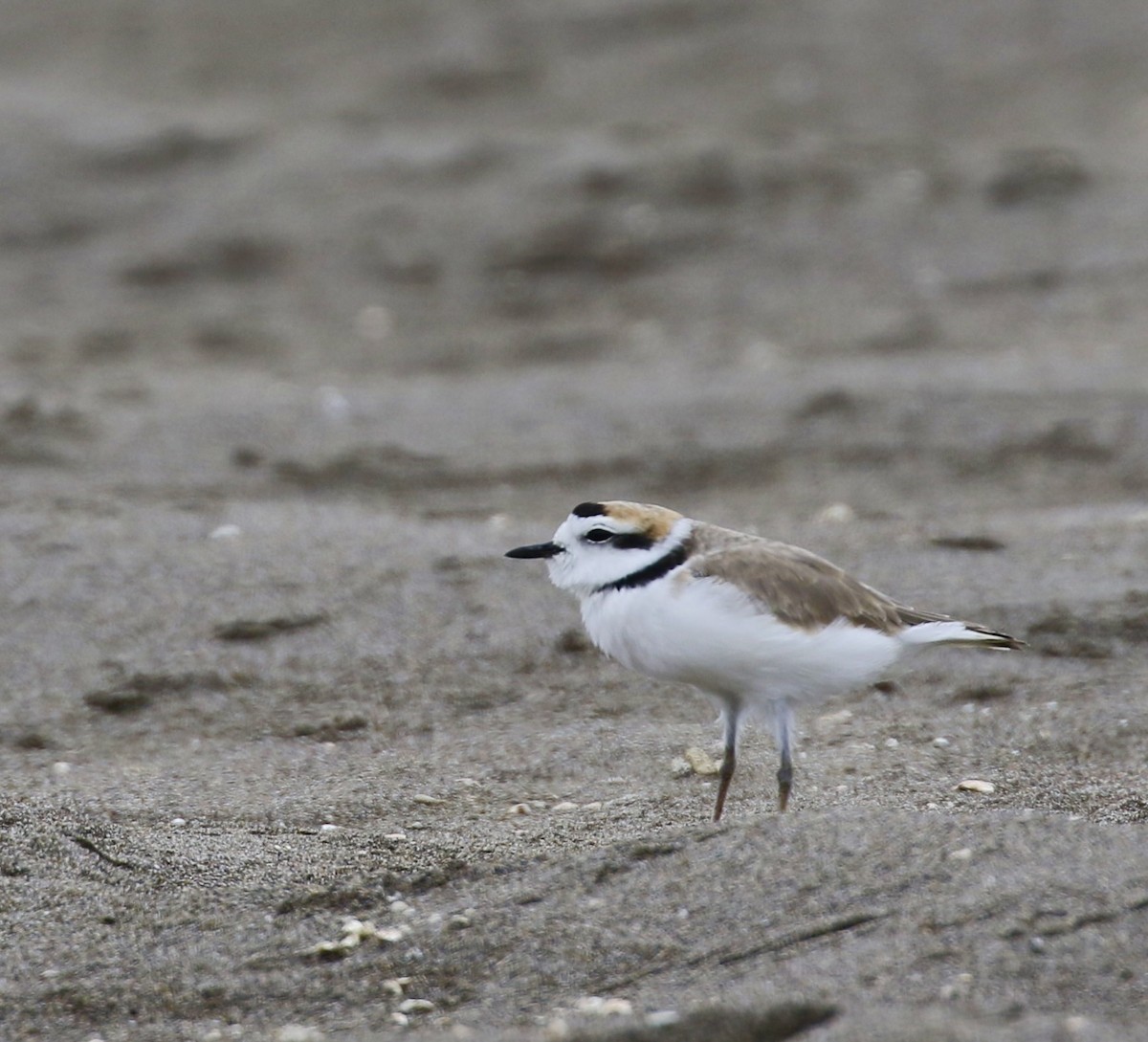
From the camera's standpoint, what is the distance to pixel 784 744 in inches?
159

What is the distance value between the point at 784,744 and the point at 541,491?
3234mm

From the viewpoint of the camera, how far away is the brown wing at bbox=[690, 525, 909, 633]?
3957 millimetres

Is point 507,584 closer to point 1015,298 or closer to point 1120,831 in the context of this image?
point 1120,831

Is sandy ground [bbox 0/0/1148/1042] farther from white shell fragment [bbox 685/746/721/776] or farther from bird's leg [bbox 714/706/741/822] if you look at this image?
bird's leg [bbox 714/706/741/822]

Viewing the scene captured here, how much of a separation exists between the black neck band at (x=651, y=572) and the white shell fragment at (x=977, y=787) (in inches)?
39.2

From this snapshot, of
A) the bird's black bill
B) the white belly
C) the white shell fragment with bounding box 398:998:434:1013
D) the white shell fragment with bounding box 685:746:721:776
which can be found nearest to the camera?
the white shell fragment with bounding box 398:998:434:1013

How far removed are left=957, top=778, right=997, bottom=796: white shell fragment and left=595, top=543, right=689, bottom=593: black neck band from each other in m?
1.00

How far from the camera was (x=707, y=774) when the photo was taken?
459cm

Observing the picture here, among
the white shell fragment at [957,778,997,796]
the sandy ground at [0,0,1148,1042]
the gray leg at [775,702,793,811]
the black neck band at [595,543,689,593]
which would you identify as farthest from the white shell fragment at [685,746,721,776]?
the black neck band at [595,543,689,593]

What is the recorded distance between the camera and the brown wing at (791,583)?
396cm

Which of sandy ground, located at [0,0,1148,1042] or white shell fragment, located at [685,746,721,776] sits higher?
sandy ground, located at [0,0,1148,1042]

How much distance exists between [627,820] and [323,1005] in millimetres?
1107

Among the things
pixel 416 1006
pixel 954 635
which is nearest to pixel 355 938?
pixel 416 1006

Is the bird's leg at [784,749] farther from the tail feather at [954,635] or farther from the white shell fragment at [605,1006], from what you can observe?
the white shell fragment at [605,1006]
